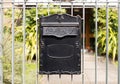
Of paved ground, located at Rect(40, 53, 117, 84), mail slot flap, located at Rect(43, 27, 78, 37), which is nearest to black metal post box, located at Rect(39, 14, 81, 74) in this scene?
mail slot flap, located at Rect(43, 27, 78, 37)

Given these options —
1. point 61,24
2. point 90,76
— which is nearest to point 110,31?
point 90,76

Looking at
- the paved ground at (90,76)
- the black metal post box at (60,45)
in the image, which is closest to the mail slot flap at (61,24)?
the black metal post box at (60,45)

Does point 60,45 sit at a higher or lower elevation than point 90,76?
higher

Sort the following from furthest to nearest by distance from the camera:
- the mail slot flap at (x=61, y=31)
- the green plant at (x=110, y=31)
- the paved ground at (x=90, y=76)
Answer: the green plant at (x=110, y=31), the paved ground at (x=90, y=76), the mail slot flap at (x=61, y=31)

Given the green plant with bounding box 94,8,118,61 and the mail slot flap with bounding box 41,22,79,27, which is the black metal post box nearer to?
the mail slot flap with bounding box 41,22,79,27

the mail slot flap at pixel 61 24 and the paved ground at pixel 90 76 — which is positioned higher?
the mail slot flap at pixel 61 24

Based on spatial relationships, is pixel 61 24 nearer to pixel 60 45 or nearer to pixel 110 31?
pixel 60 45

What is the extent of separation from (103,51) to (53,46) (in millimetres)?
7673

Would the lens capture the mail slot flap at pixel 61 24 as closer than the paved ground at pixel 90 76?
Yes

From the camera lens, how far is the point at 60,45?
4902 mm

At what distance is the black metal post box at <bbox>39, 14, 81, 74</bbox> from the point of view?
4898mm

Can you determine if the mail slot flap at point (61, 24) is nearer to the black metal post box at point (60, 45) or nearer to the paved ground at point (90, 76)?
the black metal post box at point (60, 45)

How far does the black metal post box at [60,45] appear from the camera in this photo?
193 inches

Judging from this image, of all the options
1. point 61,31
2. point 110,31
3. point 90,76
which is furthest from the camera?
point 110,31
